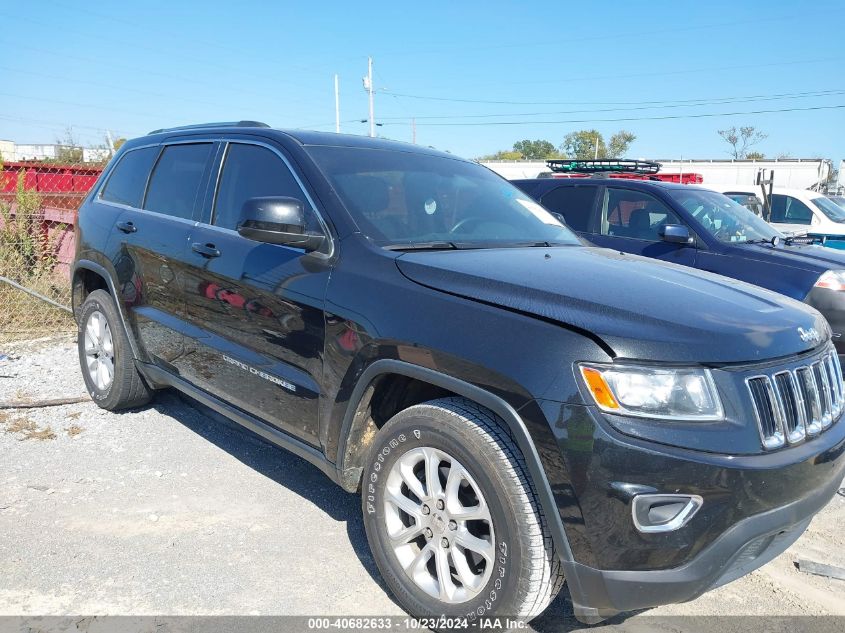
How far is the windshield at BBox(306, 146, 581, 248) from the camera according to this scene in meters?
3.20

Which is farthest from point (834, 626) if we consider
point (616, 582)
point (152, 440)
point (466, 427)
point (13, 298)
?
point (13, 298)

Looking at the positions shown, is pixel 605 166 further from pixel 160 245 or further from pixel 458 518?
pixel 458 518

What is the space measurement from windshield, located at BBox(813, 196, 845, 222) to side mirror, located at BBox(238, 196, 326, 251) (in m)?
12.3

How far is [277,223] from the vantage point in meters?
2.96

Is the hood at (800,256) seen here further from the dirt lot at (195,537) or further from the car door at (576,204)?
the dirt lot at (195,537)

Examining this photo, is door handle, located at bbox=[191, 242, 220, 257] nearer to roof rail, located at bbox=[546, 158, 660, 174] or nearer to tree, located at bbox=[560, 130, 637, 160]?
roof rail, located at bbox=[546, 158, 660, 174]

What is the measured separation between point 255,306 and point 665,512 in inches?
78.8

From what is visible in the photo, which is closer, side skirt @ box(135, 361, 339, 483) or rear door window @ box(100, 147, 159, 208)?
side skirt @ box(135, 361, 339, 483)

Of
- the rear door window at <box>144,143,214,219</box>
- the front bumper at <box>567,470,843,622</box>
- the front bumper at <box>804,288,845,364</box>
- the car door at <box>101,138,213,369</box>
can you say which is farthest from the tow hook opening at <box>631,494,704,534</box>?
the front bumper at <box>804,288,845,364</box>

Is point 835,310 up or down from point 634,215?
down

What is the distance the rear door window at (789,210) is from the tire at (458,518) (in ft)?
41.2

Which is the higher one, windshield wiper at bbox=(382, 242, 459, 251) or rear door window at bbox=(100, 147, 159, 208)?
rear door window at bbox=(100, 147, 159, 208)

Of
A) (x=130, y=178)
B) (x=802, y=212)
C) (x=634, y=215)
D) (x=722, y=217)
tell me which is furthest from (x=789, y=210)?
(x=130, y=178)

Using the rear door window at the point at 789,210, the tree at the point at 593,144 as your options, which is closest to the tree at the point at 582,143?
the tree at the point at 593,144
